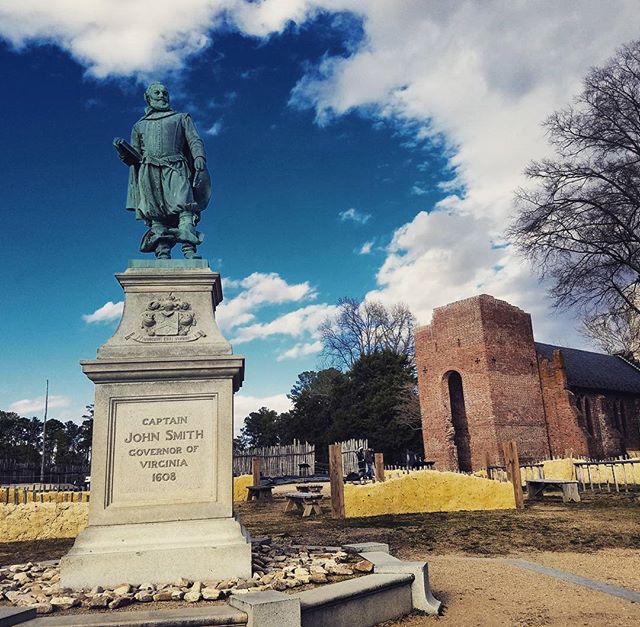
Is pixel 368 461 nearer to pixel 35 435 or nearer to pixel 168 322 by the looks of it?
pixel 168 322

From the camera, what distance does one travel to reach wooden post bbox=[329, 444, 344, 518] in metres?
12.9

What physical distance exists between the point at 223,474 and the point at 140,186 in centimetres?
319

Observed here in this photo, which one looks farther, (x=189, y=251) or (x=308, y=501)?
(x=308, y=501)

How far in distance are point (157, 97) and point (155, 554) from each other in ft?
15.9

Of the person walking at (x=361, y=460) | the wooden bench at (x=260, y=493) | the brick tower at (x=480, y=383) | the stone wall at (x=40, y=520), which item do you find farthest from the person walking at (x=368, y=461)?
the stone wall at (x=40, y=520)

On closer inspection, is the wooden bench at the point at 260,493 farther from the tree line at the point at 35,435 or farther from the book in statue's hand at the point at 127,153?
the tree line at the point at 35,435

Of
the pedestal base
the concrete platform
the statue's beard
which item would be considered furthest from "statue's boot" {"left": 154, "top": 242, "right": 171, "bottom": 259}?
the concrete platform

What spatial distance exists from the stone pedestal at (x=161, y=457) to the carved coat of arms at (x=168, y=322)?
0.03ft

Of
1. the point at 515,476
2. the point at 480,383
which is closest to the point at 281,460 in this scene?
the point at 480,383

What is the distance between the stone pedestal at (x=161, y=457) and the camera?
4.35 m

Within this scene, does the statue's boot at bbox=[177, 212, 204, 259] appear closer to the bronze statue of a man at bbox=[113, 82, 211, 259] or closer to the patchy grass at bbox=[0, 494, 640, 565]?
the bronze statue of a man at bbox=[113, 82, 211, 259]

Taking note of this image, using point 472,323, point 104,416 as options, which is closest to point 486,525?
point 104,416

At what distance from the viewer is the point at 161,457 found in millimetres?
4746

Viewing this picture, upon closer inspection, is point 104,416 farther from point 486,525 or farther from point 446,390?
point 446,390
